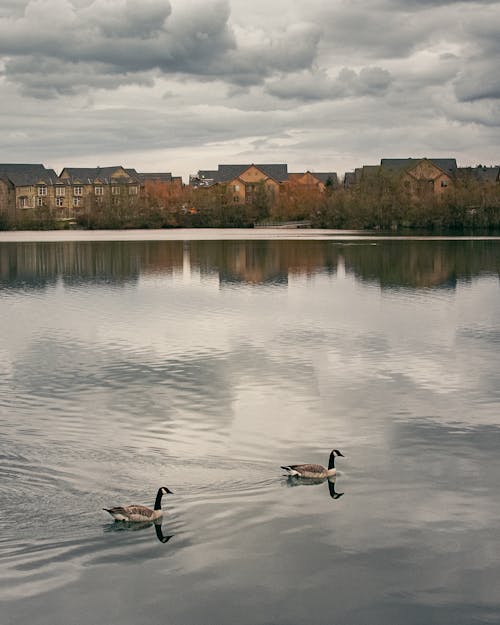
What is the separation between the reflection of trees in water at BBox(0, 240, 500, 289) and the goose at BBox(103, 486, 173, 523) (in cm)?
3934

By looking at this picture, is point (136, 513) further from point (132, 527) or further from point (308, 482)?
point (308, 482)

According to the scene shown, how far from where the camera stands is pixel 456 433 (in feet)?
63.3


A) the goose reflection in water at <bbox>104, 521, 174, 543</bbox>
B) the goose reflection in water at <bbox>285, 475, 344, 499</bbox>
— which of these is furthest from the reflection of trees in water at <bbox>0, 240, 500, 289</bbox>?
the goose reflection in water at <bbox>104, 521, 174, 543</bbox>

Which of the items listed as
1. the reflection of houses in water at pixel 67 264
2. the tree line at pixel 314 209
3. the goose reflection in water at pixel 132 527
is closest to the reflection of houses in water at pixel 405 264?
the reflection of houses in water at pixel 67 264

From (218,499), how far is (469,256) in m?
63.1

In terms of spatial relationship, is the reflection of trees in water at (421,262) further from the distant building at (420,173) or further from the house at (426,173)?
the house at (426,173)

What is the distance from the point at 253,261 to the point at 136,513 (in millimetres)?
57186

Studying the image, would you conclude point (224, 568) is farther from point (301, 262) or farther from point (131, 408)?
point (301, 262)

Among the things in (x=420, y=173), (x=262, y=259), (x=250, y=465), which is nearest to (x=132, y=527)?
(x=250, y=465)

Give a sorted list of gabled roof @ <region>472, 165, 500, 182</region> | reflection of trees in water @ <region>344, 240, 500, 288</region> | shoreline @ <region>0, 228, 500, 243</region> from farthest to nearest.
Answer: gabled roof @ <region>472, 165, 500, 182</region>, shoreline @ <region>0, 228, 500, 243</region>, reflection of trees in water @ <region>344, 240, 500, 288</region>

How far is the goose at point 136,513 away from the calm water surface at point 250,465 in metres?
0.20

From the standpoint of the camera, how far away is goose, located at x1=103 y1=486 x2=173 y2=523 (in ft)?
44.7

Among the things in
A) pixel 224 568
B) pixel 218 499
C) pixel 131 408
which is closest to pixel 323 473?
pixel 218 499

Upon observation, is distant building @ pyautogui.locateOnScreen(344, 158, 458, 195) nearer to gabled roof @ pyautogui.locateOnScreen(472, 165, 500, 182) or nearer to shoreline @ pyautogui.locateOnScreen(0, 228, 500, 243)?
gabled roof @ pyautogui.locateOnScreen(472, 165, 500, 182)
